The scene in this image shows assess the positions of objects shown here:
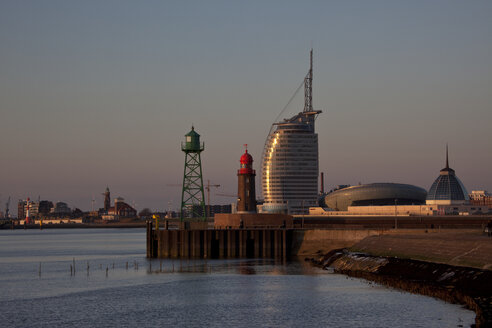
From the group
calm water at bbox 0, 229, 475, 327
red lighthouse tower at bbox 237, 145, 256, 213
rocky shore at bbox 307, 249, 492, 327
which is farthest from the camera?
red lighthouse tower at bbox 237, 145, 256, 213

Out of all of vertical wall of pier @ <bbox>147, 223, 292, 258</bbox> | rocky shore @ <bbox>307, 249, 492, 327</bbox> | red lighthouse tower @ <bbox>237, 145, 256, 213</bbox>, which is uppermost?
red lighthouse tower @ <bbox>237, 145, 256, 213</bbox>

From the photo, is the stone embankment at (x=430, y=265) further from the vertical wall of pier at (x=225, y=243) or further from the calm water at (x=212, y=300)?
the vertical wall of pier at (x=225, y=243)

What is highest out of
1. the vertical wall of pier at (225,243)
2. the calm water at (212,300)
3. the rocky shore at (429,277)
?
the vertical wall of pier at (225,243)

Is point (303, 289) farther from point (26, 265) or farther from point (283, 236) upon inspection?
point (26, 265)

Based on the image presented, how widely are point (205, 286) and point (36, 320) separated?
81.9 ft

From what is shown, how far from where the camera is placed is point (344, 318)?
57125mm

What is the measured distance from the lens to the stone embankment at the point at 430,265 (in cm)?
5862

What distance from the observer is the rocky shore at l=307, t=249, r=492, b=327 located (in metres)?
55.9

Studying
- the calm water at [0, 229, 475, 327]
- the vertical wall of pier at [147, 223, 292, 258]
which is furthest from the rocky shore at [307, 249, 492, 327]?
the vertical wall of pier at [147, 223, 292, 258]

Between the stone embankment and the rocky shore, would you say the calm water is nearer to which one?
the rocky shore

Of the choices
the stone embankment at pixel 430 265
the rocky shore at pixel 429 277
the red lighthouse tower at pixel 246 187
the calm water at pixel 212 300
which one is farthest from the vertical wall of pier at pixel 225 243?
the red lighthouse tower at pixel 246 187

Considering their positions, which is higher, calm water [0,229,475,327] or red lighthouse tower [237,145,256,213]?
red lighthouse tower [237,145,256,213]

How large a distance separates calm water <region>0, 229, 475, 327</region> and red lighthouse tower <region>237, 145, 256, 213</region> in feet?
136

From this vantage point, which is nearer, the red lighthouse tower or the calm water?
the calm water
